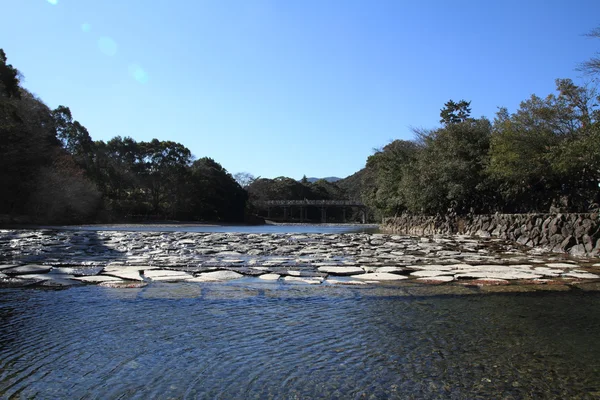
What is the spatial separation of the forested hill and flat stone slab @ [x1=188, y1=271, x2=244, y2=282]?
17520 millimetres

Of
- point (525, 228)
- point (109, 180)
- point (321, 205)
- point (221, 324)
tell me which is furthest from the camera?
point (321, 205)

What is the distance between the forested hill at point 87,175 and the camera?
22.8 m

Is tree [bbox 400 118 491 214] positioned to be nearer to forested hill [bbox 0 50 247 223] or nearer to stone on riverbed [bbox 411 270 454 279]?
stone on riverbed [bbox 411 270 454 279]

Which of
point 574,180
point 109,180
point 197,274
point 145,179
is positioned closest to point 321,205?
point 145,179

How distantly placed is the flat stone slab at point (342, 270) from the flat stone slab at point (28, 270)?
3.94 meters

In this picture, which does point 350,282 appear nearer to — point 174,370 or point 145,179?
point 174,370

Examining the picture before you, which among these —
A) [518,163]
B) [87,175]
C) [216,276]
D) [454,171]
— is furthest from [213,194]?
[216,276]

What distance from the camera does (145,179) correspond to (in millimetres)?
46125

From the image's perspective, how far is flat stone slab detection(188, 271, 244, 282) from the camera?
17.1 ft

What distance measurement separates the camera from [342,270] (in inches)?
234

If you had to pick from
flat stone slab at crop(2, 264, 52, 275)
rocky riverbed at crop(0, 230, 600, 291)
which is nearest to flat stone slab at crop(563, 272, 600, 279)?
rocky riverbed at crop(0, 230, 600, 291)

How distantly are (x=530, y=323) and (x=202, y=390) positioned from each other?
265cm

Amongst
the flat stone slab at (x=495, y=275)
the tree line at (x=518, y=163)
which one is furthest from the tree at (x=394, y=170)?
the flat stone slab at (x=495, y=275)

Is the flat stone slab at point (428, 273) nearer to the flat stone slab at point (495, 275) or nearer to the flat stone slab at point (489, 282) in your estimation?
the flat stone slab at point (495, 275)
